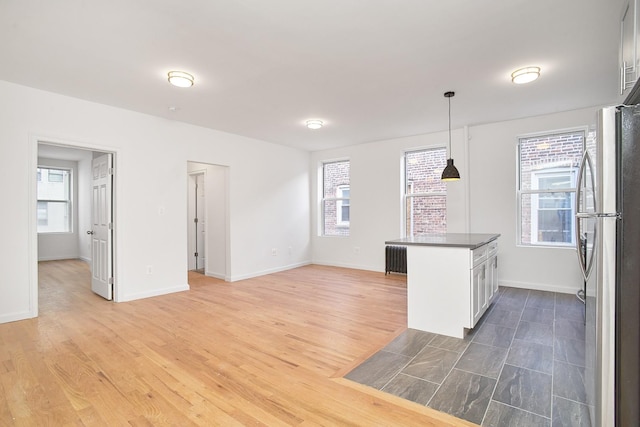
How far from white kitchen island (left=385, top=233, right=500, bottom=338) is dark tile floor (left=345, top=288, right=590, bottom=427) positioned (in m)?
0.15

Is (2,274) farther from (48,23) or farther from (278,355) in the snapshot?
(278,355)

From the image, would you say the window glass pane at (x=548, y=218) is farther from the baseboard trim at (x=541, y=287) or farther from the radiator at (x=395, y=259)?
the radiator at (x=395, y=259)

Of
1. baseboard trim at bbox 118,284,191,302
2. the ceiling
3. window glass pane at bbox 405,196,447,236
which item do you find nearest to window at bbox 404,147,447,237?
window glass pane at bbox 405,196,447,236

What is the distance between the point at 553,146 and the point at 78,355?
6.39 m

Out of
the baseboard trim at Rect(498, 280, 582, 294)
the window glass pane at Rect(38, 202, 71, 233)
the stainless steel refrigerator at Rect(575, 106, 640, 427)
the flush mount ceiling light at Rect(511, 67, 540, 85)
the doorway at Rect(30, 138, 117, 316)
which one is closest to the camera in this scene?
the stainless steel refrigerator at Rect(575, 106, 640, 427)

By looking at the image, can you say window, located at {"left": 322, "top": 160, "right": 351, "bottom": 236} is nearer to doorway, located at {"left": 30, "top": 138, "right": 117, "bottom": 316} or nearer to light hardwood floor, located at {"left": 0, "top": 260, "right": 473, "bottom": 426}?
light hardwood floor, located at {"left": 0, "top": 260, "right": 473, "bottom": 426}

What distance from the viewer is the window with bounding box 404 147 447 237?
5.76 metres

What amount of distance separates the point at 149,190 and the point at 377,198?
4101mm

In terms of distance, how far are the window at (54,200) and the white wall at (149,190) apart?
5320mm

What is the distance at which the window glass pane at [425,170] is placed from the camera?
576 cm

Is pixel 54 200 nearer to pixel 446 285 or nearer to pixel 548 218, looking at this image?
pixel 446 285

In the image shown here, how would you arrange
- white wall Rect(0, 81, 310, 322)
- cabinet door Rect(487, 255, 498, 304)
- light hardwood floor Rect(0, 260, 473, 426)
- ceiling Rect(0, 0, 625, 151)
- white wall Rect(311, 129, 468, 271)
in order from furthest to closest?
white wall Rect(311, 129, 468, 271), cabinet door Rect(487, 255, 498, 304), white wall Rect(0, 81, 310, 322), ceiling Rect(0, 0, 625, 151), light hardwood floor Rect(0, 260, 473, 426)

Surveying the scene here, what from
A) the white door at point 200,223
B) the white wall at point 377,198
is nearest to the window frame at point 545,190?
the white wall at point 377,198

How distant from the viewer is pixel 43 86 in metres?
3.52
